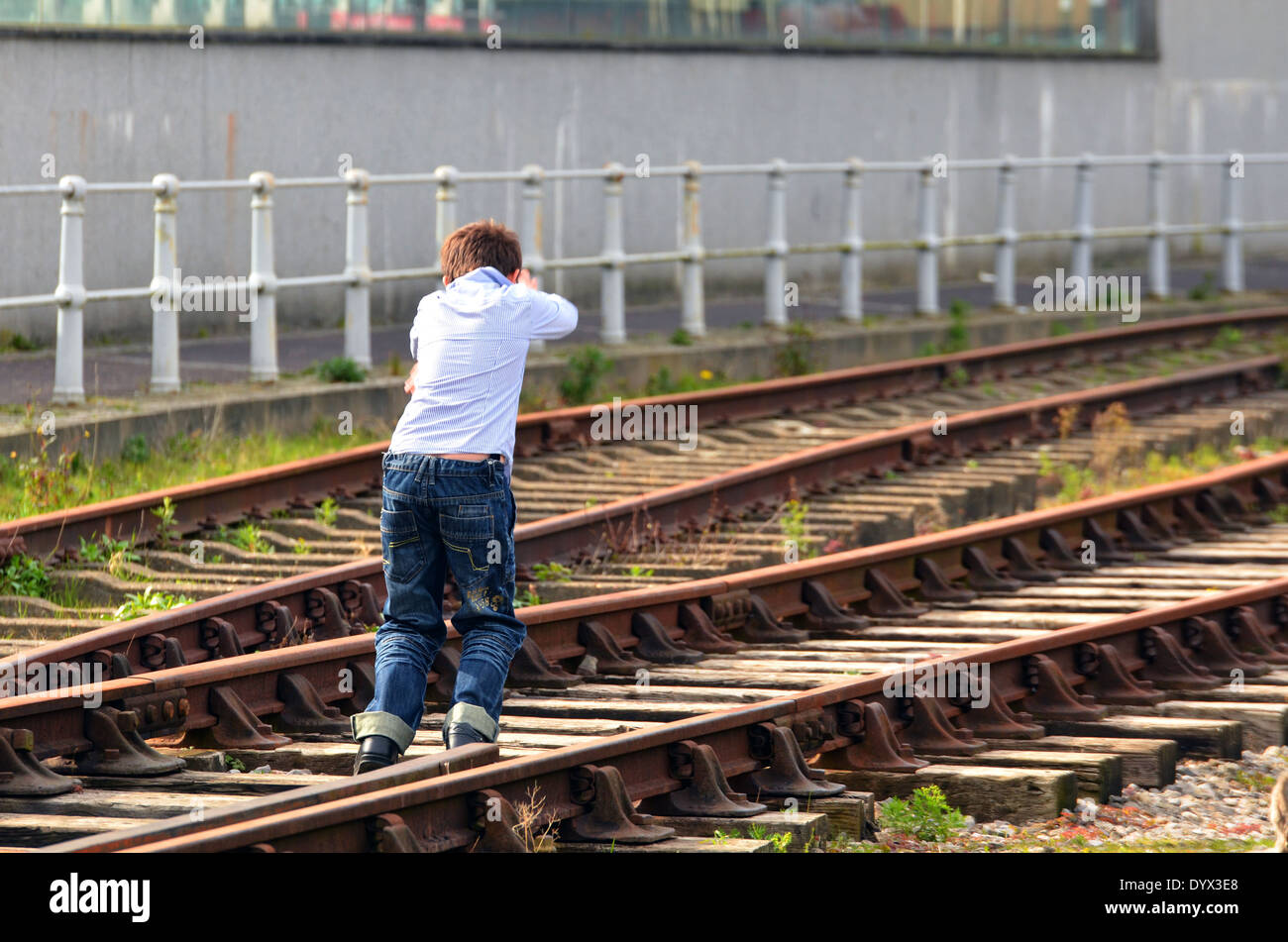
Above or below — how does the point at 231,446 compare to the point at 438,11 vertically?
below

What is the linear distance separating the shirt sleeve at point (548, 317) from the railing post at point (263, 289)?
7.17 m

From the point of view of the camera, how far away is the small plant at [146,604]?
323 inches

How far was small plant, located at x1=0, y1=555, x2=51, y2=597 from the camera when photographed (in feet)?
28.4

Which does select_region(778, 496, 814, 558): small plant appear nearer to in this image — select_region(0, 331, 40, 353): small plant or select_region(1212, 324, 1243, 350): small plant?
select_region(0, 331, 40, 353): small plant

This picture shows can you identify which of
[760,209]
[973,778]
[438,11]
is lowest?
[973,778]

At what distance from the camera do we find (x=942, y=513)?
11234 millimetres

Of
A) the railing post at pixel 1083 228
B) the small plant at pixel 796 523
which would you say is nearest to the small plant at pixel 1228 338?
the railing post at pixel 1083 228

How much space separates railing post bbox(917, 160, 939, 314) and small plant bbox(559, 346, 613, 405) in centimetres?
494

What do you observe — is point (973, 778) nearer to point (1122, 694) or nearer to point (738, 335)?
point (1122, 694)

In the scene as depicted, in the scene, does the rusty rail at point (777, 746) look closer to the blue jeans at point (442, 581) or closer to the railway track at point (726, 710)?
the railway track at point (726, 710)

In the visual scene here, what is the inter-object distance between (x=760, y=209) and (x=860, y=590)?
14.0m
